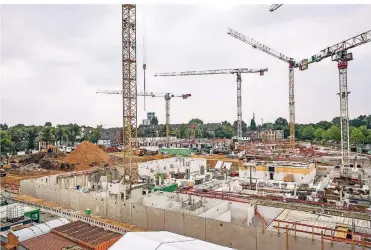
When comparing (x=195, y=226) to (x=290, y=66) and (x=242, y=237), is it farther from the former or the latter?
(x=290, y=66)

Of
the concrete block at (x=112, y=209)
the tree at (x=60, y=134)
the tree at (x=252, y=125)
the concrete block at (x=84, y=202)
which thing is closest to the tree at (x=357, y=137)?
the tree at (x=60, y=134)

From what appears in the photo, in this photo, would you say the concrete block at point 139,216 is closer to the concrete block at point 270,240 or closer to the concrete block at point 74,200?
the concrete block at point 74,200

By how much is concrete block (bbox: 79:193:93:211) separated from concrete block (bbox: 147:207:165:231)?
5.23 m

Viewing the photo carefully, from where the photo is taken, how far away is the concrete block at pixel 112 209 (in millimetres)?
16828

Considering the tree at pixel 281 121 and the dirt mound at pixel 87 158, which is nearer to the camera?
the dirt mound at pixel 87 158

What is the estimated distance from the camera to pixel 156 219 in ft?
48.2

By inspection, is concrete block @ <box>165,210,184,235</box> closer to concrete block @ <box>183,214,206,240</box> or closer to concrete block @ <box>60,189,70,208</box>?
concrete block @ <box>183,214,206,240</box>

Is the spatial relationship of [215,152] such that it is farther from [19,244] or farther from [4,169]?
[19,244]

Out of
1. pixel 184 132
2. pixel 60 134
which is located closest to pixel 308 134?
pixel 184 132

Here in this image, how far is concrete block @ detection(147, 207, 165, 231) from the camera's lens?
14438 mm

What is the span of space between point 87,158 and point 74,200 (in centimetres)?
2396

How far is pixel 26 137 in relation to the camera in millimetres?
62875

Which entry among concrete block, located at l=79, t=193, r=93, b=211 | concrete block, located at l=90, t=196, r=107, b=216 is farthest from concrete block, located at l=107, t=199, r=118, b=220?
concrete block, located at l=79, t=193, r=93, b=211

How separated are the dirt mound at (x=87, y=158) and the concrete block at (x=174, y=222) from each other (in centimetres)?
2723
